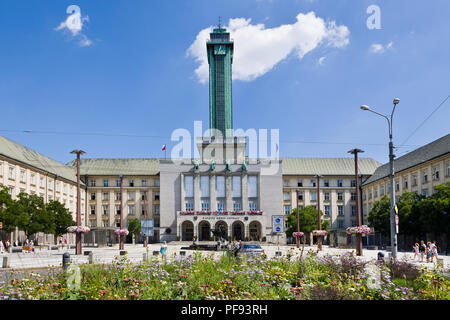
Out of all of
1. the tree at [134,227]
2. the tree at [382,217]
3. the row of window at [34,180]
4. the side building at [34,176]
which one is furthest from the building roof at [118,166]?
the tree at [382,217]

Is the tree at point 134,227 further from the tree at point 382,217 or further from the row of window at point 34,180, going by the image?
the tree at point 382,217

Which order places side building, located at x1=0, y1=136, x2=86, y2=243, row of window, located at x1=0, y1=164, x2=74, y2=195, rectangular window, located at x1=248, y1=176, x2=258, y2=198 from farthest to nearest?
rectangular window, located at x1=248, y1=176, x2=258, y2=198 → row of window, located at x1=0, y1=164, x2=74, y2=195 → side building, located at x1=0, y1=136, x2=86, y2=243

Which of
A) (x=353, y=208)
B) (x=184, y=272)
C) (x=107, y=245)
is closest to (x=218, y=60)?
(x=353, y=208)

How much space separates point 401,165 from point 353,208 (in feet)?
73.6

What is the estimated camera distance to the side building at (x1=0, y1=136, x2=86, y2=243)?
174 ft

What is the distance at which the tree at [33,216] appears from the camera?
46925 millimetres

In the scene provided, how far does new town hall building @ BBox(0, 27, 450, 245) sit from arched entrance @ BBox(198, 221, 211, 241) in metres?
0.20

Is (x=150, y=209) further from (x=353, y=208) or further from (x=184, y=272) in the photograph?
(x=184, y=272)

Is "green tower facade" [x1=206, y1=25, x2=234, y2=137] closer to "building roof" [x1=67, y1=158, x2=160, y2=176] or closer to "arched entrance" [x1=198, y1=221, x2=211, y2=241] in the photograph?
"building roof" [x1=67, y1=158, x2=160, y2=176]

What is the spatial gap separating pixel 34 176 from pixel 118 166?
30.9 meters

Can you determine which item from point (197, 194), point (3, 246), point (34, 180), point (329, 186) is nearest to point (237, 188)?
point (197, 194)

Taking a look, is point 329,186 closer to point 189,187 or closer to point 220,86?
point 189,187

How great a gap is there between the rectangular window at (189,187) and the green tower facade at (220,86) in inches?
550

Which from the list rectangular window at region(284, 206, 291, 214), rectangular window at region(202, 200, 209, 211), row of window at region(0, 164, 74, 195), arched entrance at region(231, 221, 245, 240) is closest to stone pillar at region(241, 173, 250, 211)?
arched entrance at region(231, 221, 245, 240)
